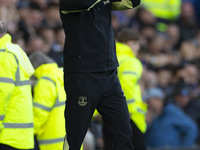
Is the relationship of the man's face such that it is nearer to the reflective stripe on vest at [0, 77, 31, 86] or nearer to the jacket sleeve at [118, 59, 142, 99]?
the jacket sleeve at [118, 59, 142, 99]

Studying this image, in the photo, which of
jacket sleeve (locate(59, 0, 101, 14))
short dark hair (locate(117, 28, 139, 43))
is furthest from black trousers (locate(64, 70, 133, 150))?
short dark hair (locate(117, 28, 139, 43))

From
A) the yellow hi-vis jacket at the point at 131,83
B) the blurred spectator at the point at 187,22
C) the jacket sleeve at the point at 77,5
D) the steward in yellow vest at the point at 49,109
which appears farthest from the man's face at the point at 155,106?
the jacket sleeve at the point at 77,5

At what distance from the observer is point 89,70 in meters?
4.71

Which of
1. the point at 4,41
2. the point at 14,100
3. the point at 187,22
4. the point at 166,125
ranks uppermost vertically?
the point at 4,41

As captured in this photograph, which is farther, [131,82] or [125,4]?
[131,82]

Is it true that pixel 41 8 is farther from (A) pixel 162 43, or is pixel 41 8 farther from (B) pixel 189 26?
(B) pixel 189 26

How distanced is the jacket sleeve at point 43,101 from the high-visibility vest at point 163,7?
23.0 ft

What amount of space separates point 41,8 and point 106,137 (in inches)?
155

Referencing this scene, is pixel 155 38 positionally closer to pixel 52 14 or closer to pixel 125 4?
pixel 52 14

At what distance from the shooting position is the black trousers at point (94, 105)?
4.72 metres

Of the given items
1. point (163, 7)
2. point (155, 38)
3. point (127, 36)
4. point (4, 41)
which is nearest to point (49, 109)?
point (4, 41)

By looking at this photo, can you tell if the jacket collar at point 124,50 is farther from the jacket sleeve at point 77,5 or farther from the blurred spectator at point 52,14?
the blurred spectator at point 52,14

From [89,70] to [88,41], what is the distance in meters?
0.25

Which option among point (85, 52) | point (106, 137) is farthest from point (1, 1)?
point (85, 52)
